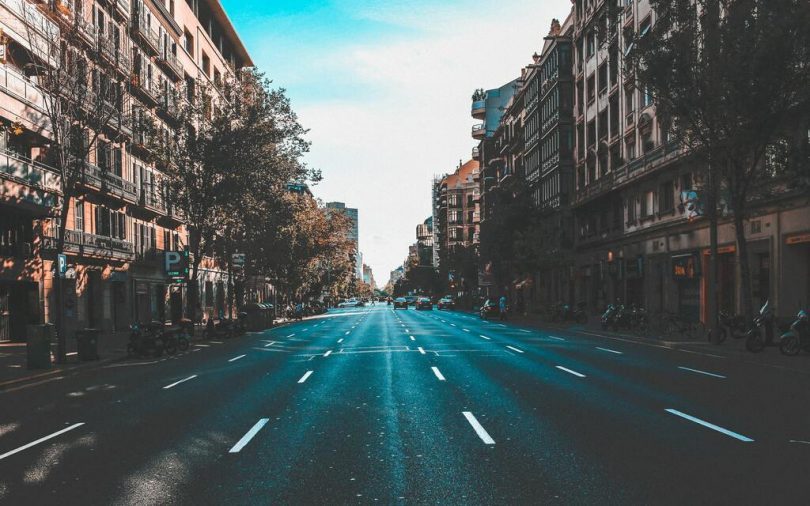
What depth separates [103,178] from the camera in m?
34.0

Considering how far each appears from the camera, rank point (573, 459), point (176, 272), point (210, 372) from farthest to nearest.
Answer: point (176, 272)
point (210, 372)
point (573, 459)

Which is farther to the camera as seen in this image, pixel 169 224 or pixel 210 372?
pixel 169 224

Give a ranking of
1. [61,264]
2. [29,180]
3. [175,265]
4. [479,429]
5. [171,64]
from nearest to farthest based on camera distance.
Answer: [479,429] < [61,264] < [29,180] < [175,265] < [171,64]

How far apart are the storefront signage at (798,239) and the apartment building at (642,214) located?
0.04 meters

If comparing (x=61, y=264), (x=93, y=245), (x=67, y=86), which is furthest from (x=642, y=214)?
(x=61, y=264)

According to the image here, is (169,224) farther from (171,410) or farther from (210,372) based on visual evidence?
(171,410)

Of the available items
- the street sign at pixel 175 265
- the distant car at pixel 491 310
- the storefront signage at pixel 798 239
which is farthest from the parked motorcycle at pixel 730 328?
the distant car at pixel 491 310

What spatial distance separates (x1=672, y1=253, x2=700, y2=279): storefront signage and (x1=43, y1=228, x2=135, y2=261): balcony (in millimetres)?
30213

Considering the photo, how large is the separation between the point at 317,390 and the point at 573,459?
6878 millimetres

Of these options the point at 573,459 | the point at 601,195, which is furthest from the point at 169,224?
the point at 573,459

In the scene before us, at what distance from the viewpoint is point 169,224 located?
4725 cm

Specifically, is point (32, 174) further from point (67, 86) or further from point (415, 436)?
point (415, 436)

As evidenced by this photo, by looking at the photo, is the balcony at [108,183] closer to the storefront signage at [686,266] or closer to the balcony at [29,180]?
the balcony at [29,180]

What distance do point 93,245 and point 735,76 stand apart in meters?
29.6
